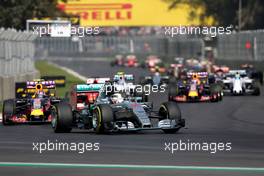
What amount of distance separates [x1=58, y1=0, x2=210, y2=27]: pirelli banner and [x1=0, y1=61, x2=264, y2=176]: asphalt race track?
76.4 metres

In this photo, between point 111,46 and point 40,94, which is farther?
point 111,46

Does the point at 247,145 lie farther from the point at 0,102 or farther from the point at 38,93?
the point at 0,102

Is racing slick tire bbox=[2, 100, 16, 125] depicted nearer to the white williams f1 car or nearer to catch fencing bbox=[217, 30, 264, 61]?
the white williams f1 car

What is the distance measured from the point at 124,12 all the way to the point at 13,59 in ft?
205

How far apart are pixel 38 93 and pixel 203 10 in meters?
88.9

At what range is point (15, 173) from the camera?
14.3 m

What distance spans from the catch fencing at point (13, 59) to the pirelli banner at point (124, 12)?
5201 centimetres

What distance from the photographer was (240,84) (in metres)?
40.2

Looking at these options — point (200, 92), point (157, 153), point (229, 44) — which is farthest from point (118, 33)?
point (157, 153)

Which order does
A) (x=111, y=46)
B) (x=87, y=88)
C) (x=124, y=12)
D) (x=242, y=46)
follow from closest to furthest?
1. (x=87, y=88)
2. (x=242, y=46)
3. (x=124, y=12)
4. (x=111, y=46)

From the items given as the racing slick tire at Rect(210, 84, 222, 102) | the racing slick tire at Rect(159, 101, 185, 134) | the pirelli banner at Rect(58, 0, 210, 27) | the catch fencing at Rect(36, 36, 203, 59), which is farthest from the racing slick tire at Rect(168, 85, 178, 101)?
the pirelli banner at Rect(58, 0, 210, 27)

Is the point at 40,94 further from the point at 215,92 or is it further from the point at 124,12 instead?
the point at 124,12

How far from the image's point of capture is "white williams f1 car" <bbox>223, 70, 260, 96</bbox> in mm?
40094

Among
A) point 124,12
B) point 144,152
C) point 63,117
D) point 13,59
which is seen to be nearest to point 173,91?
point 13,59
